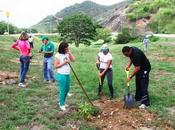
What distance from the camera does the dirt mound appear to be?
10.7 m

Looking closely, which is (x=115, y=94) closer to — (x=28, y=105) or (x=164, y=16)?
(x=28, y=105)


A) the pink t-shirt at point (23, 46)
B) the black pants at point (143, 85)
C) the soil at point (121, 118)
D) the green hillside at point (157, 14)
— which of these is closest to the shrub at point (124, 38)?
the green hillside at point (157, 14)

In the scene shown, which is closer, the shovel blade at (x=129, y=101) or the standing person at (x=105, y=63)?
the shovel blade at (x=129, y=101)

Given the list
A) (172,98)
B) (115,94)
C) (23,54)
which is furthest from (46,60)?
(172,98)

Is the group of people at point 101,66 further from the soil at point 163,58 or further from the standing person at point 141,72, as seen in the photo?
the soil at point 163,58

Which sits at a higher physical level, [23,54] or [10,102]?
[23,54]

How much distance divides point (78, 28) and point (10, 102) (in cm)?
6808

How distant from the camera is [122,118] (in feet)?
36.4

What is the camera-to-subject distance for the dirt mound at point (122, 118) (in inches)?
420

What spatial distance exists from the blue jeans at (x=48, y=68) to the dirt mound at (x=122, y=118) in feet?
13.5

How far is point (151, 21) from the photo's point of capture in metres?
79.8

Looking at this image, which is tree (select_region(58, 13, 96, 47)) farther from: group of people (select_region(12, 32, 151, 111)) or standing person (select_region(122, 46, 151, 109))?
standing person (select_region(122, 46, 151, 109))

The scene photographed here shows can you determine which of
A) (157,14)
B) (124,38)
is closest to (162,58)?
(124,38)

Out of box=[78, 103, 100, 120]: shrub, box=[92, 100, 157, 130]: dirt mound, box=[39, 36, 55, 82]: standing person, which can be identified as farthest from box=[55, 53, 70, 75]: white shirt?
box=[39, 36, 55, 82]: standing person
